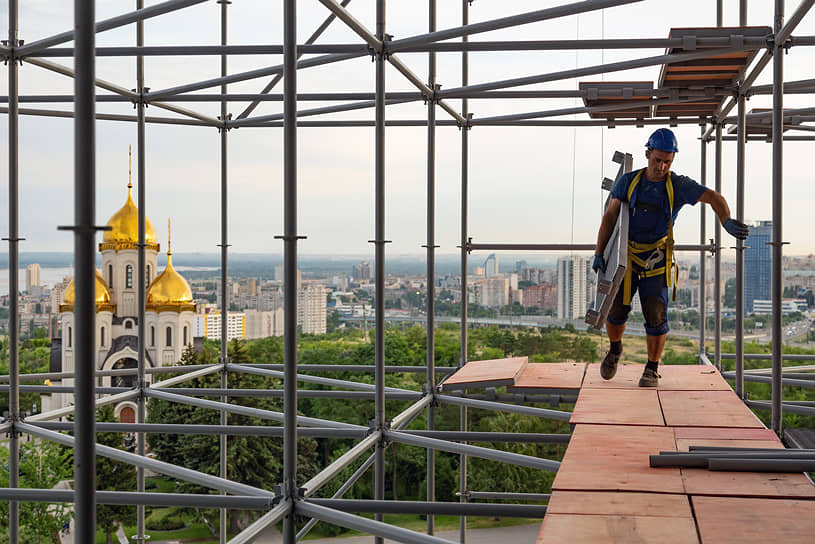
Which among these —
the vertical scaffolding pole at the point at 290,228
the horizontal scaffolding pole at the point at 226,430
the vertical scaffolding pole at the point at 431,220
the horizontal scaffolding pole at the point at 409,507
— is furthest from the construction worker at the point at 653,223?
the vertical scaffolding pole at the point at 290,228

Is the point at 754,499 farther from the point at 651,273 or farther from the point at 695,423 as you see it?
the point at 651,273

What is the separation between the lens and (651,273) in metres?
7.23

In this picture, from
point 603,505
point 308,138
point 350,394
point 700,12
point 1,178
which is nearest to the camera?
point 603,505

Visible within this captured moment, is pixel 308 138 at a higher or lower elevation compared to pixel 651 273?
higher

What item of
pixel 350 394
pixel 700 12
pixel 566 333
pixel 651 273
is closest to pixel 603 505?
pixel 651 273

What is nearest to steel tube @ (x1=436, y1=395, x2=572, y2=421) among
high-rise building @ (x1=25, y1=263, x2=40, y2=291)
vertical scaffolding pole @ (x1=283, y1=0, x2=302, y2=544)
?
vertical scaffolding pole @ (x1=283, y1=0, x2=302, y2=544)

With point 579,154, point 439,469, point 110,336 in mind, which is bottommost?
point 439,469

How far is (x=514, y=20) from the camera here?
22.2 feet

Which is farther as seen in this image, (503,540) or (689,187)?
(503,540)

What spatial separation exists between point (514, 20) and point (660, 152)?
154 cm

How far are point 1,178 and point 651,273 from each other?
3243 centimetres

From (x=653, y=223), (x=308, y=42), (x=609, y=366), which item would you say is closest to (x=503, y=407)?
(x=609, y=366)

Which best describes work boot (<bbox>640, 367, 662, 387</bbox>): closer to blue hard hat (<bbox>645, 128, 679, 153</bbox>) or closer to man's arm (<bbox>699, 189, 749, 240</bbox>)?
man's arm (<bbox>699, 189, 749, 240</bbox>)

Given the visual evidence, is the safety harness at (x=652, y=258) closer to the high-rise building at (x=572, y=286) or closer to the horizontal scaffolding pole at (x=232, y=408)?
the horizontal scaffolding pole at (x=232, y=408)
